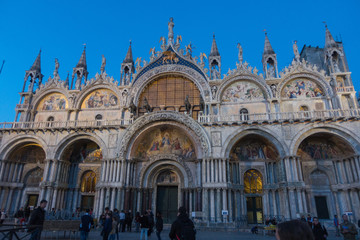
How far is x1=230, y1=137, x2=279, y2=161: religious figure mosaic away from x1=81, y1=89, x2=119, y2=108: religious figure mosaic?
40.5 feet

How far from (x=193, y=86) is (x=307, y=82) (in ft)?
34.0

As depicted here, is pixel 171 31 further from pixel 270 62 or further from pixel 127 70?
pixel 270 62

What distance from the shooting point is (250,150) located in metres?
20.8

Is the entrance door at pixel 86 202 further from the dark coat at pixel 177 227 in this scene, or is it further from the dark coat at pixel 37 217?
the dark coat at pixel 177 227

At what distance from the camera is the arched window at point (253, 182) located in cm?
2008

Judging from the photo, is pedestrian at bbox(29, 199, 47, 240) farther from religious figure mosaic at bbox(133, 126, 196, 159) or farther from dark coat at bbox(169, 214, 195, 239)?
religious figure mosaic at bbox(133, 126, 196, 159)

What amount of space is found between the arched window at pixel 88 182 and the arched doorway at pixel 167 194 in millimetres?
6117

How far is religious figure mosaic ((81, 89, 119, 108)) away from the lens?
24.1 m

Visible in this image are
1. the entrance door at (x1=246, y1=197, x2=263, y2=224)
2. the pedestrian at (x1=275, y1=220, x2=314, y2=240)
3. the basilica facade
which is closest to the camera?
the pedestrian at (x1=275, y1=220, x2=314, y2=240)

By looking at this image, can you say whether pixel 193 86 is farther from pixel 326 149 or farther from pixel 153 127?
pixel 326 149

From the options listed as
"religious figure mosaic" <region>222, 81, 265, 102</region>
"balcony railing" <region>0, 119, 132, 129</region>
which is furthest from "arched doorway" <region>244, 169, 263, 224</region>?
"balcony railing" <region>0, 119, 132, 129</region>

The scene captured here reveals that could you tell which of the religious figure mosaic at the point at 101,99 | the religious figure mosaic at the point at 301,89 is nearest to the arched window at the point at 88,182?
the religious figure mosaic at the point at 101,99

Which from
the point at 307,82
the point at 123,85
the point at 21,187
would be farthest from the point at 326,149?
the point at 21,187

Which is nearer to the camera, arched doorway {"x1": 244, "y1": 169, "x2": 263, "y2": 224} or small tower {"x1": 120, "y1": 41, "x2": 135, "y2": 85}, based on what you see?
arched doorway {"x1": 244, "y1": 169, "x2": 263, "y2": 224}
